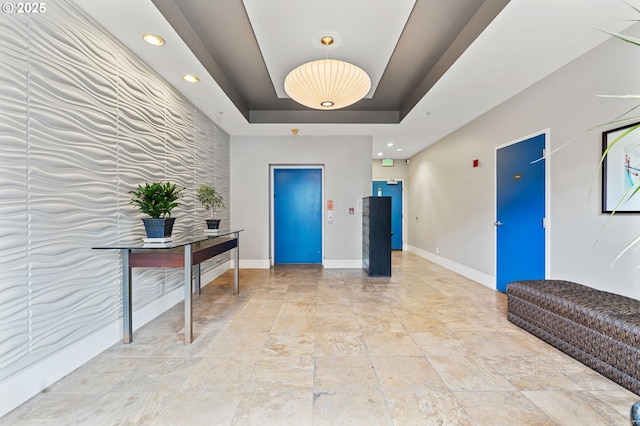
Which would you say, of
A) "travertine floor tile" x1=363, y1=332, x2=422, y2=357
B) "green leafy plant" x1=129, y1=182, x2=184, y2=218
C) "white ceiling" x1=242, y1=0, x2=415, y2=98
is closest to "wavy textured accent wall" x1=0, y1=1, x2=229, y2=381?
"green leafy plant" x1=129, y1=182, x2=184, y2=218

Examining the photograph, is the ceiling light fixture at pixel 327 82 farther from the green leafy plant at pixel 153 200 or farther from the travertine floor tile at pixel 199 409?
the travertine floor tile at pixel 199 409

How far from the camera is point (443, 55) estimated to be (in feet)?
10.3

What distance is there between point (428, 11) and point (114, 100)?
297 centimetres

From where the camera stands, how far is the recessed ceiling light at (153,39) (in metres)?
2.50

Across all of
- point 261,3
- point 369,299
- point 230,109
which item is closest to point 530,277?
point 369,299

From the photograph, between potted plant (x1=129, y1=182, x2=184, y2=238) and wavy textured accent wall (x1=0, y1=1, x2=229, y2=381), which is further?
potted plant (x1=129, y1=182, x2=184, y2=238)

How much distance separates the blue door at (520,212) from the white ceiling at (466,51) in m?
0.83

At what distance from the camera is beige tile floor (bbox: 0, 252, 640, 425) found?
1.64 meters

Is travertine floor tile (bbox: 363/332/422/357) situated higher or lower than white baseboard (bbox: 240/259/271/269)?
lower

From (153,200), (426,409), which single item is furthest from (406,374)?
(153,200)

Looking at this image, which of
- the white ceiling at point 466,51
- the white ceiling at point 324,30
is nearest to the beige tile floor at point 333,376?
the white ceiling at point 466,51
